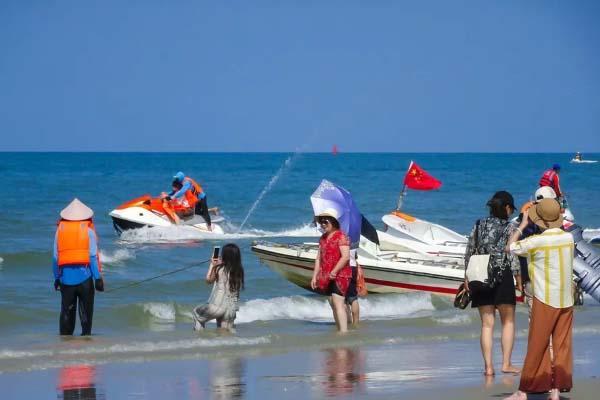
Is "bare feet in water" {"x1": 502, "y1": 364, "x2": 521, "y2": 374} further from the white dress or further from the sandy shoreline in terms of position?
the white dress

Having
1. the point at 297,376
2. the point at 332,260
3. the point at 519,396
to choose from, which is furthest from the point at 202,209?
the point at 519,396

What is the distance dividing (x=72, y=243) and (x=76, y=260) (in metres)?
0.17

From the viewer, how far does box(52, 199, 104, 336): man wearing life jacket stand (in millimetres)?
10984

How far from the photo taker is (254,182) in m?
77.9

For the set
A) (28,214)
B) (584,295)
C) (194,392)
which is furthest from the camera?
(28,214)

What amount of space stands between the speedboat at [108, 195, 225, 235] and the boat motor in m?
13.7

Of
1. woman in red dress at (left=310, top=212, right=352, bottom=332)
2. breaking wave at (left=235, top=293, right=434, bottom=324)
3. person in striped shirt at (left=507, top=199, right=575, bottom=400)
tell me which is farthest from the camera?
breaking wave at (left=235, top=293, right=434, bottom=324)

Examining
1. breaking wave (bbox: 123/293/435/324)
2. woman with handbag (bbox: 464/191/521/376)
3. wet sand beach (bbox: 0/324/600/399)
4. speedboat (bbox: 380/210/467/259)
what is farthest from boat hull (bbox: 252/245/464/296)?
woman with handbag (bbox: 464/191/521/376)

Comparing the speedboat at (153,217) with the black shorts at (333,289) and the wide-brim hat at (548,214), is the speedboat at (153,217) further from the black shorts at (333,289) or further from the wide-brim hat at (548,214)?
the wide-brim hat at (548,214)

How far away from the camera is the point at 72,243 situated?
10977 mm

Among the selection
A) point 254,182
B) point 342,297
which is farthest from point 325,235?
point 254,182

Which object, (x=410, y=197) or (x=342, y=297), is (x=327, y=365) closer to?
(x=342, y=297)

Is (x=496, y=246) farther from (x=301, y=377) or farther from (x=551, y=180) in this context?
(x=551, y=180)

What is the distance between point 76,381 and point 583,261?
770 cm
